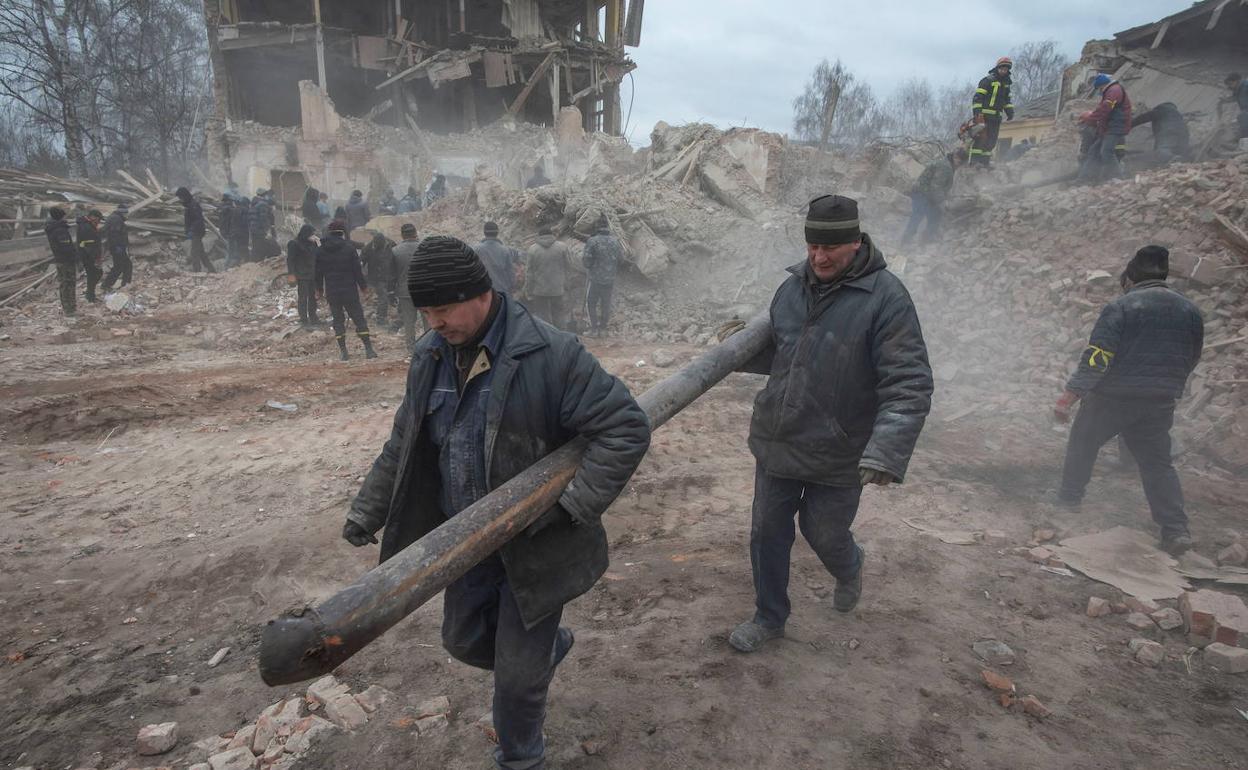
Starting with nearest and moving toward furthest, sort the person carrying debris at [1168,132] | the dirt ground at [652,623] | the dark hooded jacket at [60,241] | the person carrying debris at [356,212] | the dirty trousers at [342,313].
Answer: the dirt ground at [652,623]
the dirty trousers at [342,313]
the person carrying debris at [1168,132]
the dark hooded jacket at [60,241]
the person carrying debris at [356,212]

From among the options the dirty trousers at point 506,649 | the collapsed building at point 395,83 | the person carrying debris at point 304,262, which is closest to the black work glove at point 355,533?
the dirty trousers at point 506,649

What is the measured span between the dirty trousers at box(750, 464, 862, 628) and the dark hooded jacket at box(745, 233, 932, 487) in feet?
0.35

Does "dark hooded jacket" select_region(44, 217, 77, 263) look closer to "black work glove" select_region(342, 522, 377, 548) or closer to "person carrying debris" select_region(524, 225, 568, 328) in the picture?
"person carrying debris" select_region(524, 225, 568, 328)

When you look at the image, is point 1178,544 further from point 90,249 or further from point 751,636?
point 90,249

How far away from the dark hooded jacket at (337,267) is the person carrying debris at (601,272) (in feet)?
11.1

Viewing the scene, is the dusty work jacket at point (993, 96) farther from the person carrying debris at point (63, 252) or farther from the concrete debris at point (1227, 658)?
the person carrying debris at point (63, 252)

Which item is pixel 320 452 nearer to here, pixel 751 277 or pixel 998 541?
pixel 998 541

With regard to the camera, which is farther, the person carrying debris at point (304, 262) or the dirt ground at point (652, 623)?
the person carrying debris at point (304, 262)

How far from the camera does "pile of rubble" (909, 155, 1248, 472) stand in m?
6.59

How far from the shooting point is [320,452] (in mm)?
5910

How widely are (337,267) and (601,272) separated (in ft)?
12.5

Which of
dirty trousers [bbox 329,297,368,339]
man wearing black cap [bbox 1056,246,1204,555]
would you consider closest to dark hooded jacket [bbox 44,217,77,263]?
dirty trousers [bbox 329,297,368,339]

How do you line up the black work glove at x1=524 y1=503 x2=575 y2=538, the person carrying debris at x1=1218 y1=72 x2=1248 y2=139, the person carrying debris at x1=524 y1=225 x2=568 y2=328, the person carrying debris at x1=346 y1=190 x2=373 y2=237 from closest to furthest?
the black work glove at x1=524 y1=503 x2=575 y2=538 → the person carrying debris at x1=524 y1=225 x2=568 y2=328 → the person carrying debris at x1=1218 y1=72 x2=1248 y2=139 → the person carrying debris at x1=346 y1=190 x2=373 y2=237

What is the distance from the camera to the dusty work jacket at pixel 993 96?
10.5 meters
